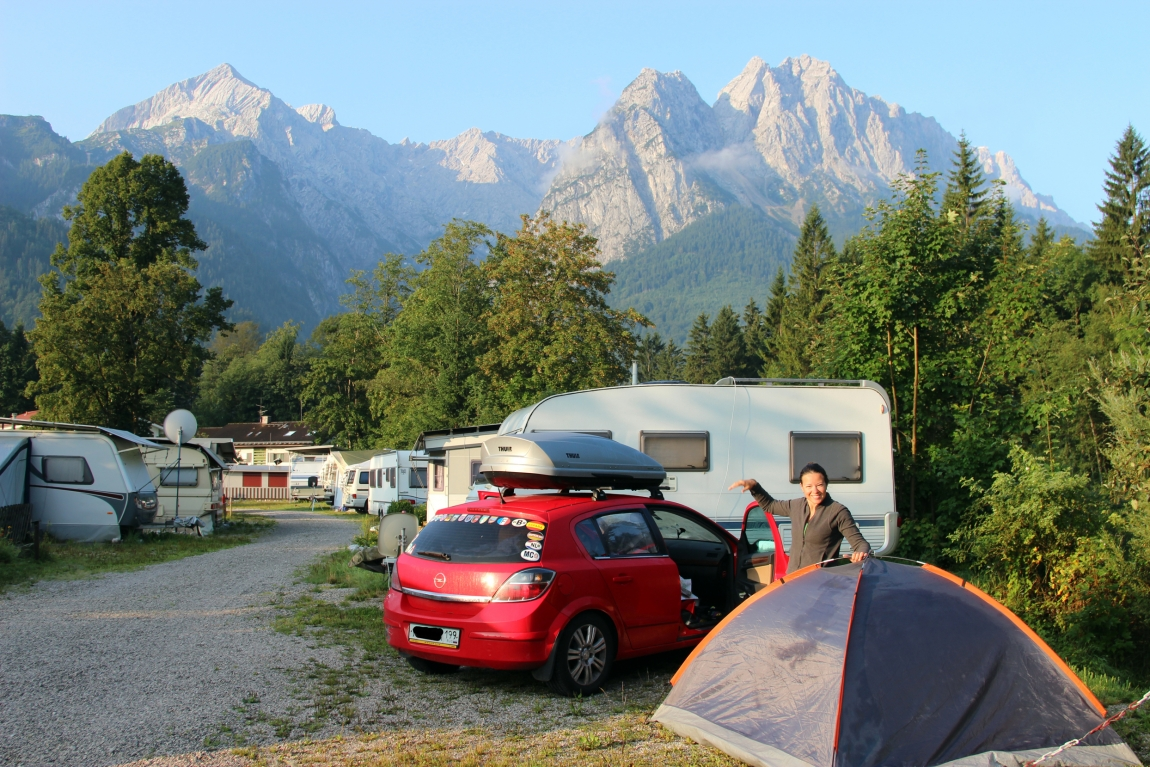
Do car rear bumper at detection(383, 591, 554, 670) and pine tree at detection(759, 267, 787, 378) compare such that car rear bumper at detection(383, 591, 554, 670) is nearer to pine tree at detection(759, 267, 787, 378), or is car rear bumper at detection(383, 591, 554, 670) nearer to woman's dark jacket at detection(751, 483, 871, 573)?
woman's dark jacket at detection(751, 483, 871, 573)

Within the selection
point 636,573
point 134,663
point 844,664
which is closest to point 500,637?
point 636,573

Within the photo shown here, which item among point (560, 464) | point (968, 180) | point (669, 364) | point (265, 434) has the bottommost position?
point (560, 464)

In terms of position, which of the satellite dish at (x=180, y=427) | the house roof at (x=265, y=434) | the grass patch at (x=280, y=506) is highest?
the house roof at (x=265, y=434)

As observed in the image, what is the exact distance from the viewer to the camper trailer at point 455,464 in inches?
708

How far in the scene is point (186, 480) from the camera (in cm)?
2239

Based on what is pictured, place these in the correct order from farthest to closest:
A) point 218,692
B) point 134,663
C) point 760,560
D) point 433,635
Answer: point 760,560 < point 134,663 < point 433,635 < point 218,692

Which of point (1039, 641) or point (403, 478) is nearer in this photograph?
point (1039, 641)

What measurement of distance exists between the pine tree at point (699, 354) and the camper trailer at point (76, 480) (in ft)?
189

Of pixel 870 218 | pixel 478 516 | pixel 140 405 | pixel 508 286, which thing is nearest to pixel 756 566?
pixel 478 516

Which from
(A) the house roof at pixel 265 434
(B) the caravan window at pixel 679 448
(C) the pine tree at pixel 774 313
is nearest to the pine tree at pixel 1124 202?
(C) the pine tree at pixel 774 313

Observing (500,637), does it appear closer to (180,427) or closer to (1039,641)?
(1039,641)

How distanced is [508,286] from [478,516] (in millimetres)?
25976

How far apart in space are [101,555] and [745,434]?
1178cm

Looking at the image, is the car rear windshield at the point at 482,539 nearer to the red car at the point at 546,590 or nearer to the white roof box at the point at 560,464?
the red car at the point at 546,590
